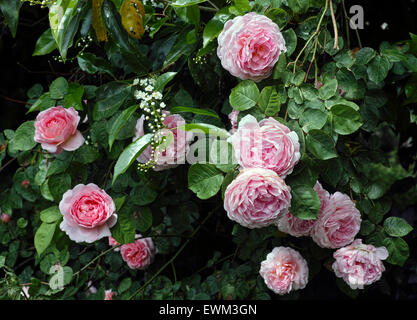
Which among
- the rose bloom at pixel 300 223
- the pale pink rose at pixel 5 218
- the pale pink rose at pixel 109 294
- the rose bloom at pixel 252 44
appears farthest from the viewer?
the pale pink rose at pixel 5 218

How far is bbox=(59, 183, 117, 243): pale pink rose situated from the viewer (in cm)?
95

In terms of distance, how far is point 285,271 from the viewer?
100 cm

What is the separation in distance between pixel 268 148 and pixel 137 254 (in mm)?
733

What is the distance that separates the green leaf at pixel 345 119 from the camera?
0.80 meters

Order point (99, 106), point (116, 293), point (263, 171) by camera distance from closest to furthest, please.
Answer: point (263, 171), point (99, 106), point (116, 293)

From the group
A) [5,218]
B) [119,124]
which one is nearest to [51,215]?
[119,124]

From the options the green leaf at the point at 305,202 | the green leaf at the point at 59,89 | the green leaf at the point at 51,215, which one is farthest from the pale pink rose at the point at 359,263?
the green leaf at the point at 59,89

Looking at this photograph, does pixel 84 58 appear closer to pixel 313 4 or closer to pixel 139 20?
pixel 139 20

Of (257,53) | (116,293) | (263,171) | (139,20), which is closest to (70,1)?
(139,20)

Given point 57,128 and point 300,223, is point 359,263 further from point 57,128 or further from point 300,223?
point 57,128

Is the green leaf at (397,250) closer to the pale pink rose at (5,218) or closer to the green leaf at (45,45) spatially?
the green leaf at (45,45)

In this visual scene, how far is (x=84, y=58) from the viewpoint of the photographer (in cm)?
102

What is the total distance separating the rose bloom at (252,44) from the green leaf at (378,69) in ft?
0.71

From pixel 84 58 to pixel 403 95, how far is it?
2.51ft
